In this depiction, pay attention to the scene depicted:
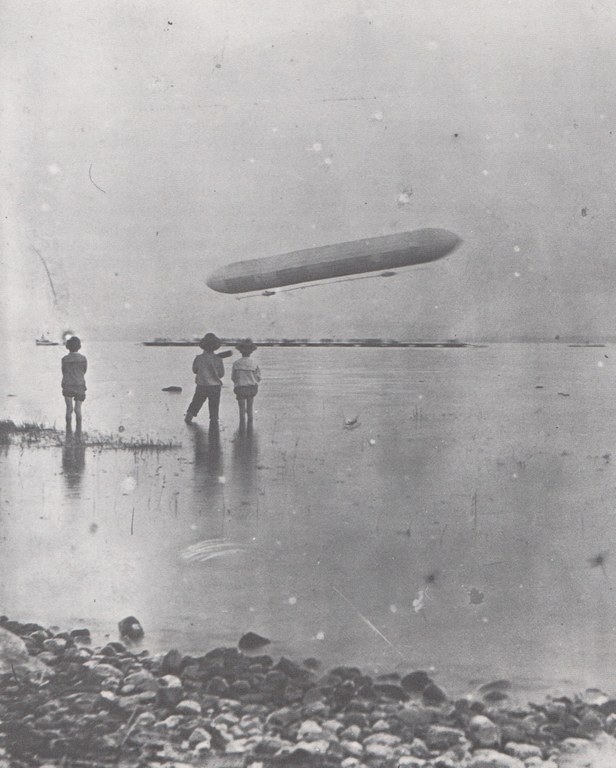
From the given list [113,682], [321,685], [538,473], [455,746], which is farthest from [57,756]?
[538,473]

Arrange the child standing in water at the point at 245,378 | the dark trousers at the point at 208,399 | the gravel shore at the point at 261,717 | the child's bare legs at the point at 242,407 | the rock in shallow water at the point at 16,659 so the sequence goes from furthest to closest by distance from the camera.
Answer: the child's bare legs at the point at 242,407, the child standing in water at the point at 245,378, the dark trousers at the point at 208,399, the rock in shallow water at the point at 16,659, the gravel shore at the point at 261,717

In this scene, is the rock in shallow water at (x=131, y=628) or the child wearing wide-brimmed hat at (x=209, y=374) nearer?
the rock in shallow water at (x=131, y=628)

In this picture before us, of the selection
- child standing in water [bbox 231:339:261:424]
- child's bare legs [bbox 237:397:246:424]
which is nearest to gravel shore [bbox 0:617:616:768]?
child standing in water [bbox 231:339:261:424]

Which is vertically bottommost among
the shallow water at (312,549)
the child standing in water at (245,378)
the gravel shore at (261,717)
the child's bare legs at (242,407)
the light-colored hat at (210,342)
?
the gravel shore at (261,717)

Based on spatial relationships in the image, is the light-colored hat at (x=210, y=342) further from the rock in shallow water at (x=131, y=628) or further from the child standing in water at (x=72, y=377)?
the rock in shallow water at (x=131, y=628)

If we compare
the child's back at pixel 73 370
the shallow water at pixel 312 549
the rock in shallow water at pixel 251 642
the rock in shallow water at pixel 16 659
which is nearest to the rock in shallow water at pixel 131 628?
the shallow water at pixel 312 549

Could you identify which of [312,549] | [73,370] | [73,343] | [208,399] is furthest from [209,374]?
[312,549]

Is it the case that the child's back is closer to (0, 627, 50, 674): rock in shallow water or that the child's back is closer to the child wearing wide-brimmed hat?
the child wearing wide-brimmed hat
